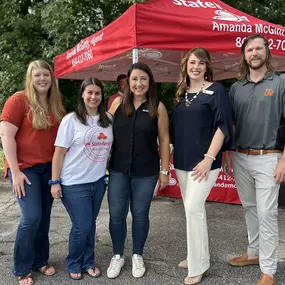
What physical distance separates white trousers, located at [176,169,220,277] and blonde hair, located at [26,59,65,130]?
3.71 feet

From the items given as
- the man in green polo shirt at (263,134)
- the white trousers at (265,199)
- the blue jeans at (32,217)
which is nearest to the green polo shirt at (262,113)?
the man in green polo shirt at (263,134)

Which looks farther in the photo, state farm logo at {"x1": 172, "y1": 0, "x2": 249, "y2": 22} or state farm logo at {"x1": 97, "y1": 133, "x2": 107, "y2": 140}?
state farm logo at {"x1": 172, "y1": 0, "x2": 249, "y2": 22}

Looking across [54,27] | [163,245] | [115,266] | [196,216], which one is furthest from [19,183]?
[54,27]

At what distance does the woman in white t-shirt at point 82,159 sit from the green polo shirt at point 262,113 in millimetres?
1108

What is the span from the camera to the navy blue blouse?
2.65 meters

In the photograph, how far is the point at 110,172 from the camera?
9.71 feet

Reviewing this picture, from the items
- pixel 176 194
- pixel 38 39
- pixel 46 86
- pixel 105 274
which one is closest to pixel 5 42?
pixel 38 39

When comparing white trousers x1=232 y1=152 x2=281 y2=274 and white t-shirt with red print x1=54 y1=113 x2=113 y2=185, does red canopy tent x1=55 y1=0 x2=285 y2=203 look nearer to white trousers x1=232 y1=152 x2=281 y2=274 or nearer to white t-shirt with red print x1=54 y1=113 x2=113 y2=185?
white t-shirt with red print x1=54 y1=113 x2=113 y2=185

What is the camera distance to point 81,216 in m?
2.80

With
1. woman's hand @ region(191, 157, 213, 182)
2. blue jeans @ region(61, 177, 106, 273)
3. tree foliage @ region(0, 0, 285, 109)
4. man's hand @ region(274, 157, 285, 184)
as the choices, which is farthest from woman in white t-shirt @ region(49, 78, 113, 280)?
tree foliage @ region(0, 0, 285, 109)

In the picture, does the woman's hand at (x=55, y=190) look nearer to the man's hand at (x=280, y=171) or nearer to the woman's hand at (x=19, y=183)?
the woman's hand at (x=19, y=183)

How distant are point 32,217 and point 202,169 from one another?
1.37 m

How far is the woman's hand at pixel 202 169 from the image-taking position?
2.63 meters

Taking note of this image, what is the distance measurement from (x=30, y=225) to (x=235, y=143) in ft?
5.80
